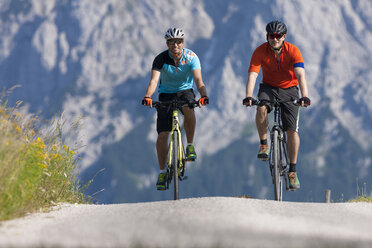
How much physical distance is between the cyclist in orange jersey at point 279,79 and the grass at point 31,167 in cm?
302

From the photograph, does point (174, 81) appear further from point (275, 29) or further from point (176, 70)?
point (275, 29)

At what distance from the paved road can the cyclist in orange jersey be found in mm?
2210

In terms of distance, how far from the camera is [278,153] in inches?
380

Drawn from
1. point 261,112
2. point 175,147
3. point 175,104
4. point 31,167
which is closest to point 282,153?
point 261,112

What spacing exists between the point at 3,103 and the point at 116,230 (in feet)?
9.12

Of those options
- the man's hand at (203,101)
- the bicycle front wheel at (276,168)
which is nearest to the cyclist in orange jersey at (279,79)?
the bicycle front wheel at (276,168)

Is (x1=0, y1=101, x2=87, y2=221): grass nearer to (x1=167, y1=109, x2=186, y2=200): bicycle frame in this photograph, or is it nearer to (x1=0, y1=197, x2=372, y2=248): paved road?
(x1=0, y1=197, x2=372, y2=248): paved road

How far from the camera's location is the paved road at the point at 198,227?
15.4ft

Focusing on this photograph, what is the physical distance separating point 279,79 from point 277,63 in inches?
11.5

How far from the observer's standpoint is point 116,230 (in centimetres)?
535

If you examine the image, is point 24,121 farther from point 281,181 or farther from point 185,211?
point 281,181

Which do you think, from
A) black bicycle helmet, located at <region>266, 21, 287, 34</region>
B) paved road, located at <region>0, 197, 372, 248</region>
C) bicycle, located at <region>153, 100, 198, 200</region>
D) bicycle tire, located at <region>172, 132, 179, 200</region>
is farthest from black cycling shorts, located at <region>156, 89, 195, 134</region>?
paved road, located at <region>0, 197, 372, 248</region>

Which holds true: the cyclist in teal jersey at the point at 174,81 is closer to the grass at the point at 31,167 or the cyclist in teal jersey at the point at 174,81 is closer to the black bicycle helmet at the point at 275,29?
the black bicycle helmet at the point at 275,29

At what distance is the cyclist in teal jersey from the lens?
31.0 ft
